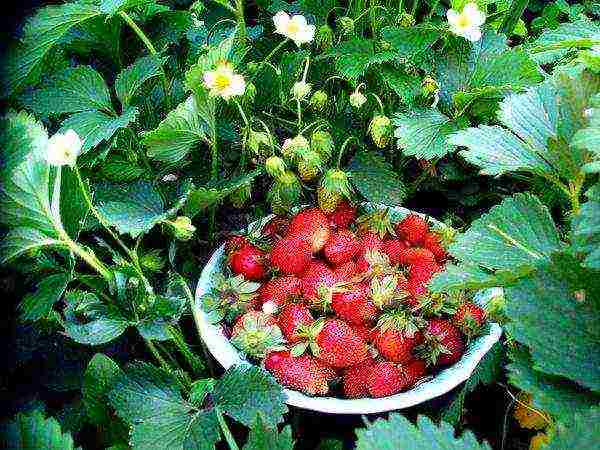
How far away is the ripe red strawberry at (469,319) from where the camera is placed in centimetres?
91

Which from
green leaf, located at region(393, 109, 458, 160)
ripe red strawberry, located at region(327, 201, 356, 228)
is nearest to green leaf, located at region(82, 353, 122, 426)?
ripe red strawberry, located at region(327, 201, 356, 228)

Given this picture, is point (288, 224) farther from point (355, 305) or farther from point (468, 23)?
point (468, 23)

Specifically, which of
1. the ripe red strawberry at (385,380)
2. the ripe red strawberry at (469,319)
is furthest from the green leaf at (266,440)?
the ripe red strawberry at (469,319)

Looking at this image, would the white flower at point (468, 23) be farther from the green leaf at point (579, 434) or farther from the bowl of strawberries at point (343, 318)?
the green leaf at point (579, 434)

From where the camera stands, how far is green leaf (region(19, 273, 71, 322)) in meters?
0.83

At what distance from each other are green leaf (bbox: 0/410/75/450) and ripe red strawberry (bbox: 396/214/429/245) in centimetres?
51

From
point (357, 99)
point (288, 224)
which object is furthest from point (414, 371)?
point (357, 99)

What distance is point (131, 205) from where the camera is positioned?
3.16 ft

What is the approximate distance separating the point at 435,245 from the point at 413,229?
0.04 metres

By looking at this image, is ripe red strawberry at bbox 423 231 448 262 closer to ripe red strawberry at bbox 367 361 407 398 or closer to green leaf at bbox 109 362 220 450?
ripe red strawberry at bbox 367 361 407 398

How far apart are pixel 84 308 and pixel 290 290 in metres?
0.24

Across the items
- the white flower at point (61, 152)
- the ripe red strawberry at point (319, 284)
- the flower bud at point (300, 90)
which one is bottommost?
the ripe red strawberry at point (319, 284)

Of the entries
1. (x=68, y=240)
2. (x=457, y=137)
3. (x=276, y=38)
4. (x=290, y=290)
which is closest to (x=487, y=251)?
(x=457, y=137)

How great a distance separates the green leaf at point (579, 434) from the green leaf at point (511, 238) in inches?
7.5
